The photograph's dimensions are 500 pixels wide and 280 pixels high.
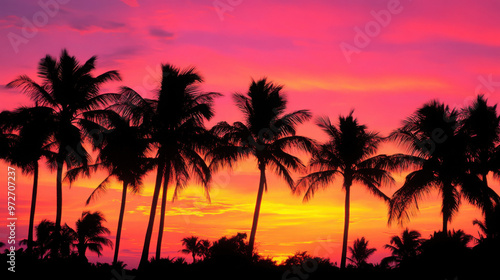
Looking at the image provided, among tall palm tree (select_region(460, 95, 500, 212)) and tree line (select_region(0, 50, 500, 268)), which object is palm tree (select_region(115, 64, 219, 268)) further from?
tall palm tree (select_region(460, 95, 500, 212))

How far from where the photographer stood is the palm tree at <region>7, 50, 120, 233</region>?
3231 cm

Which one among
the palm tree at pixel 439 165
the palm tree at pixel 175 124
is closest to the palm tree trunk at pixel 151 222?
the palm tree at pixel 175 124

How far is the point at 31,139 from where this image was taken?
111ft

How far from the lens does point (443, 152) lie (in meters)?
32.0

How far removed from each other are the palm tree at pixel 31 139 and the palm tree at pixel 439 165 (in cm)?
2142

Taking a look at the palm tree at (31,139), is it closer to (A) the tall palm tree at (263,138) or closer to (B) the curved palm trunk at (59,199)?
(B) the curved palm trunk at (59,199)

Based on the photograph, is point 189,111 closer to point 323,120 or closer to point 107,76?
point 107,76

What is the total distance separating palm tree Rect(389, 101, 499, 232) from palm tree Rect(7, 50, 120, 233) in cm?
1874

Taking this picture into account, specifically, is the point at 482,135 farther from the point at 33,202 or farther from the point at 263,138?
the point at 33,202

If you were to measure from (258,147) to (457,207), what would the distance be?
41.5 ft

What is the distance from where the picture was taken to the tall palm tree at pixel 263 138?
34.7 metres

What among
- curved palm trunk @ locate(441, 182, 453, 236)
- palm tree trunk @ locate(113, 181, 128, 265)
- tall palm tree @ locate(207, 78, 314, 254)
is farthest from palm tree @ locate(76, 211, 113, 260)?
curved palm trunk @ locate(441, 182, 453, 236)

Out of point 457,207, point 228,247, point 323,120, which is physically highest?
point 323,120

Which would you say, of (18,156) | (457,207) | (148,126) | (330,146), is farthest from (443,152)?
(18,156)
